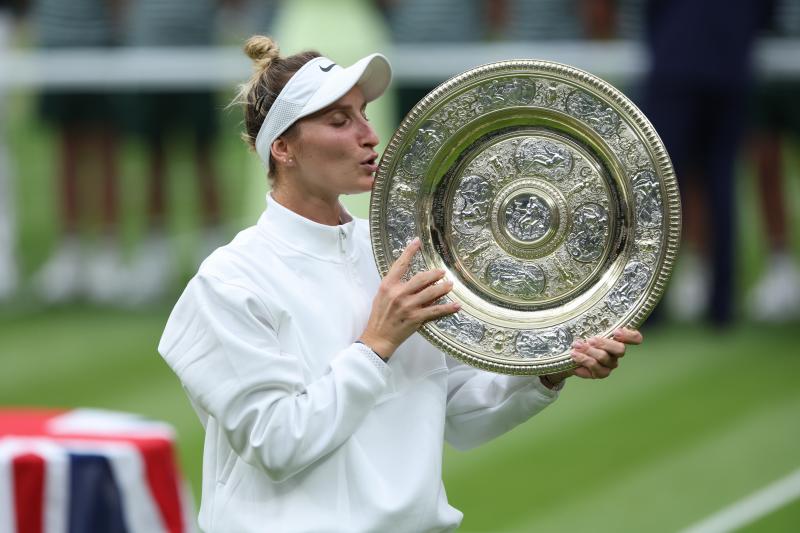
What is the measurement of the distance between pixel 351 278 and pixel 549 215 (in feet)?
1.26

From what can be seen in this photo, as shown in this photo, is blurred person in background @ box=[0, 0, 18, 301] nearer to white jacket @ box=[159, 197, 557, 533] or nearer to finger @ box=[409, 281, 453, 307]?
white jacket @ box=[159, 197, 557, 533]

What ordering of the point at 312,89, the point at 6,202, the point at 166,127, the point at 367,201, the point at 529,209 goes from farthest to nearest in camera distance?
the point at 6,202, the point at 166,127, the point at 367,201, the point at 529,209, the point at 312,89

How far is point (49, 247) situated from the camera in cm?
969

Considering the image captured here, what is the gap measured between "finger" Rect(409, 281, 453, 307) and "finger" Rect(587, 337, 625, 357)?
275 millimetres

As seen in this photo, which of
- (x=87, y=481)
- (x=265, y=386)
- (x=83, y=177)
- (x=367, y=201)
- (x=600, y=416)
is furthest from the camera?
(x=83, y=177)

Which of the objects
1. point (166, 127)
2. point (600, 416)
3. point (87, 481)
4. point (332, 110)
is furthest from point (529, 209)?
point (166, 127)

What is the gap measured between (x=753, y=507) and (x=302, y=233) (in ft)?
9.96

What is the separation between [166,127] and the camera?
865cm

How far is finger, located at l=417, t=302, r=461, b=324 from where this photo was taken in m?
2.88

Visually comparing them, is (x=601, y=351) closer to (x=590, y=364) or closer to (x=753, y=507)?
(x=590, y=364)

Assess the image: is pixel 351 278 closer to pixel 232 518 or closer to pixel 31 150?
pixel 232 518

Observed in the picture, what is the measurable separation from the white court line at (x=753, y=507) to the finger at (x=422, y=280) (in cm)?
275

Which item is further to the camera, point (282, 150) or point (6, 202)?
point (6, 202)

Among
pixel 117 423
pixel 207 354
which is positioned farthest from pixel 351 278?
pixel 117 423
